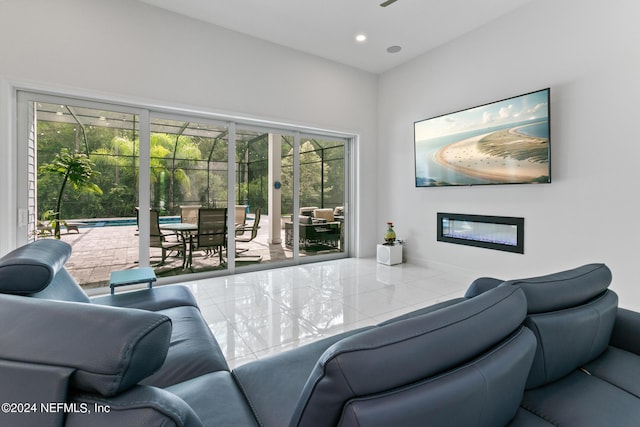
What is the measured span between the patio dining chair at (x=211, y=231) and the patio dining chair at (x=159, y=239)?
257mm

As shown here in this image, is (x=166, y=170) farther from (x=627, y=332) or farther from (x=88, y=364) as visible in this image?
(x=627, y=332)

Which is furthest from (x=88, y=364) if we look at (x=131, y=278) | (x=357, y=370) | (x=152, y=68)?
(x=152, y=68)

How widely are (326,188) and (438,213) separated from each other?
2095 millimetres

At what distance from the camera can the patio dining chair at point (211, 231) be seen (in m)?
4.58

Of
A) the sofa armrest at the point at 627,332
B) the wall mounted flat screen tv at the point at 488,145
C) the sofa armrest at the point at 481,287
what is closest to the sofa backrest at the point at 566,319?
the sofa armrest at the point at 627,332

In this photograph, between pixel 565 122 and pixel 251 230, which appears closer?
pixel 565 122

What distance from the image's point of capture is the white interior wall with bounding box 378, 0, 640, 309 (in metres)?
3.23

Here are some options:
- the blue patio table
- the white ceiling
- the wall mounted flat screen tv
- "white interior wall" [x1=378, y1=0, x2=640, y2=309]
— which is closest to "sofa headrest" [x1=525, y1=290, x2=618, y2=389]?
the blue patio table

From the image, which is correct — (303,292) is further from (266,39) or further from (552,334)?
(266,39)

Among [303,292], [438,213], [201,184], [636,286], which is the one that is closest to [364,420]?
[303,292]

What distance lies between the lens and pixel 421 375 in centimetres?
71

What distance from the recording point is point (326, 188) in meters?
6.00

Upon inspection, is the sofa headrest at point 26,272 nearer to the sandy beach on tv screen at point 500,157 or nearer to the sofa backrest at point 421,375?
the sofa backrest at point 421,375

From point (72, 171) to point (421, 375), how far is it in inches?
176
